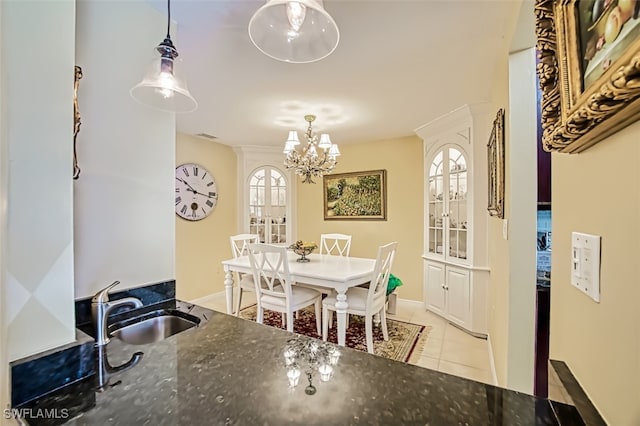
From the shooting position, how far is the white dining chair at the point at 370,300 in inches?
99.9

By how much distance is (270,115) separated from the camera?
3232mm

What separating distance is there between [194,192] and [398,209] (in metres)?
2.92

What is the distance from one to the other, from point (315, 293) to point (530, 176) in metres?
2.12

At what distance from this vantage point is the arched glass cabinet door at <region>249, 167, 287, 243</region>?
4801mm

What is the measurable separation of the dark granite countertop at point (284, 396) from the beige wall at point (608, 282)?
0.42ft

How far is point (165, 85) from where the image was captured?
1.18m

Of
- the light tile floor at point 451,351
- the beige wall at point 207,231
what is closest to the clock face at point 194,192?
the beige wall at point 207,231

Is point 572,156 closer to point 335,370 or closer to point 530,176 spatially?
point 335,370

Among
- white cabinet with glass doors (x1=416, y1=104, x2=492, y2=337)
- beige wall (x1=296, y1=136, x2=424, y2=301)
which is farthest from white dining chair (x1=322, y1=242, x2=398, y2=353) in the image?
beige wall (x1=296, y1=136, x2=424, y2=301)

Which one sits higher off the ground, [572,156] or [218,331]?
[572,156]

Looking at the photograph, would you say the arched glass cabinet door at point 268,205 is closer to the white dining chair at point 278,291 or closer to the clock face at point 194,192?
the clock face at point 194,192

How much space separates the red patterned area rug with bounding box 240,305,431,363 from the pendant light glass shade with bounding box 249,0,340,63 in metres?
2.45

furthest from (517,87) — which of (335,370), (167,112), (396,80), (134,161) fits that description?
(134,161)

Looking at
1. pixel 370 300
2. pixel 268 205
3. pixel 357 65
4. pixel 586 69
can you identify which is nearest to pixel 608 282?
pixel 586 69
